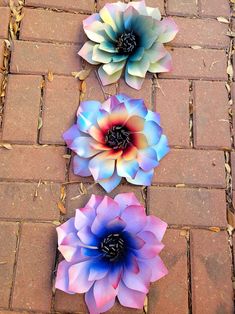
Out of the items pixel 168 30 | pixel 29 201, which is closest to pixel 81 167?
pixel 29 201

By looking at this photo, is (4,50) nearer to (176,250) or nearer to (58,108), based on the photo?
(58,108)

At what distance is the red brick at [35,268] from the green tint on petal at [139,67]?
0.50 m

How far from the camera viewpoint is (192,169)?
4.15 feet

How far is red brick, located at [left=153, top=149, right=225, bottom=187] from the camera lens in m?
1.26

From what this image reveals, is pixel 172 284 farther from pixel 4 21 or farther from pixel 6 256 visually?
pixel 4 21

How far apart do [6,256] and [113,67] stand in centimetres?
61

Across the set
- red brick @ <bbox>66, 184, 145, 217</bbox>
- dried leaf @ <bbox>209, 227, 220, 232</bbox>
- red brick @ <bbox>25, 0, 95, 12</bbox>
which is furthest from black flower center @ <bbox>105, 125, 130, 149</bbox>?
red brick @ <bbox>25, 0, 95, 12</bbox>

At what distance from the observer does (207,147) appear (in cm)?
129

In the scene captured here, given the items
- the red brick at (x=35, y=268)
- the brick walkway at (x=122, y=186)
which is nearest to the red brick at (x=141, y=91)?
the brick walkway at (x=122, y=186)

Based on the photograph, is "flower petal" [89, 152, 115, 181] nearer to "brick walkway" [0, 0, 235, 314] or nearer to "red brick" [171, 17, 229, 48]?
"brick walkway" [0, 0, 235, 314]

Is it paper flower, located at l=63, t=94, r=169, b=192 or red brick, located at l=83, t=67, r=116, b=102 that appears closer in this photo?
paper flower, located at l=63, t=94, r=169, b=192

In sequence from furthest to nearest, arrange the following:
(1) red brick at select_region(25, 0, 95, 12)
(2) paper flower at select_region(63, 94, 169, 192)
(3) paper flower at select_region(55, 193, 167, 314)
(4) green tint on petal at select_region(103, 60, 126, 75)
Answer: (1) red brick at select_region(25, 0, 95, 12)
(4) green tint on petal at select_region(103, 60, 126, 75)
(2) paper flower at select_region(63, 94, 169, 192)
(3) paper flower at select_region(55, 193, 167, 314)

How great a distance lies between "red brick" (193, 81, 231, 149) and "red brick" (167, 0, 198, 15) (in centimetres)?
26

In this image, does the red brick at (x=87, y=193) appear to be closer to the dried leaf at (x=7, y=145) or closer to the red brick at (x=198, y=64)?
the dried leaf at (x=7, y=145)
